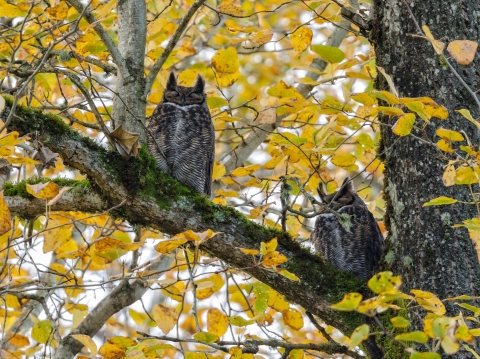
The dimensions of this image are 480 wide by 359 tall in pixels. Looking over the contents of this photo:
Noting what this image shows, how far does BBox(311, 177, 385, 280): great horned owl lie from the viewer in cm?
436

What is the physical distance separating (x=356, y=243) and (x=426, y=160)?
4.87 ft

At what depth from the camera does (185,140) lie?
4.34m

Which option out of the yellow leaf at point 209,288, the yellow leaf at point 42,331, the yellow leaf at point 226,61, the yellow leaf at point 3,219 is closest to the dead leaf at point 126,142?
the yellow leaf at point 3,219

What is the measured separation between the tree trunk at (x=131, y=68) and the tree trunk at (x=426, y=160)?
122cm

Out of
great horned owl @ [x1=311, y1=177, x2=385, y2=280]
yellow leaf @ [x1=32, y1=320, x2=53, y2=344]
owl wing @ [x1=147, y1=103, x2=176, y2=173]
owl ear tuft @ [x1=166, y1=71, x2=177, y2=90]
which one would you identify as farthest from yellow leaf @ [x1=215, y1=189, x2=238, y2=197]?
yellow leaf @ [x1=32, y1=320, x2=53, y2=344]

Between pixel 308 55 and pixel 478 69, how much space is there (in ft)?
20.3

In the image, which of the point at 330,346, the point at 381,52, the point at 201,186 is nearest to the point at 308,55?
the point at 201,186

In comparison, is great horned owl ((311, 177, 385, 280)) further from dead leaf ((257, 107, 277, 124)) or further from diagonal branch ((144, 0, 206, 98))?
diagonal branch ((144, 0, 206, 98))

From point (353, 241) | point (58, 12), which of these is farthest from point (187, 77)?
point (353, 241)

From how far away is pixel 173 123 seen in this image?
4344 millimetres

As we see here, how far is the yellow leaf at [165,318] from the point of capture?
9.59ft

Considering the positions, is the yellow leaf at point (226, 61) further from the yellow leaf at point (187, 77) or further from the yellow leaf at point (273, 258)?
the yellow leaf at point (273, 258)

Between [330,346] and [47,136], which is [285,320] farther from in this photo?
[47,136]

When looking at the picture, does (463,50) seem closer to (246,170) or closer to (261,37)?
(261,37)
